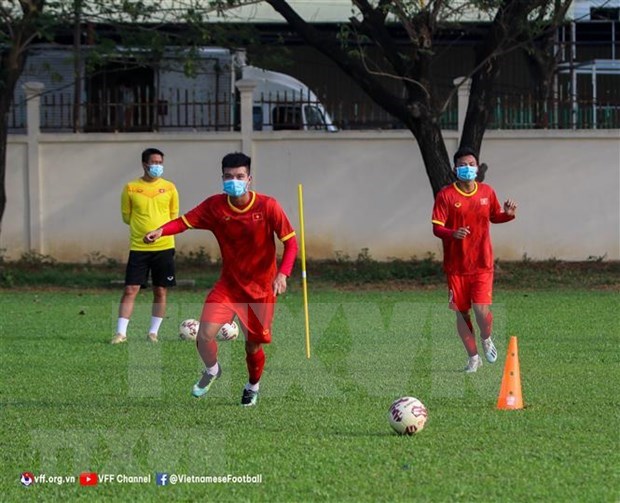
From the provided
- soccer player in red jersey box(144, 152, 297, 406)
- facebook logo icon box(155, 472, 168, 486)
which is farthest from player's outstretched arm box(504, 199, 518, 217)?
facebook logo icon box(155, 472, 168, 486)

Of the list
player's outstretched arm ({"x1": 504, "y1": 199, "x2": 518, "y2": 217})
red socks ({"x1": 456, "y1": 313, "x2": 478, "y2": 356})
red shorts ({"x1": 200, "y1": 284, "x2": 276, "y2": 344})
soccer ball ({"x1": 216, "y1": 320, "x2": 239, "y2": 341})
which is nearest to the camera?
red shorts ({"x1": 200, "y1": 284, "x2": 276, "y2": 344})

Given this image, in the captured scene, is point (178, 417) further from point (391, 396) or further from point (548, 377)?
point (548, 377)

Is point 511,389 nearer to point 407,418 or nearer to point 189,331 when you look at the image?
point 407,418

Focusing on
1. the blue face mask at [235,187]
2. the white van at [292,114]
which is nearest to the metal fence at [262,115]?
the white van at [292,114]

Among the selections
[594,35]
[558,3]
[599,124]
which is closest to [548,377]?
[558,3]

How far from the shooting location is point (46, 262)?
2358cm

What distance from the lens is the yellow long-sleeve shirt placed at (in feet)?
48.3

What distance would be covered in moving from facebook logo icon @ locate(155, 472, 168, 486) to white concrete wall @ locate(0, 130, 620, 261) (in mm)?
15892

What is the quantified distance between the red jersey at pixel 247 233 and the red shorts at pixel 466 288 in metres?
2.46

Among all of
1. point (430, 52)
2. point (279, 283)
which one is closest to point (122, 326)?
point (279, 283)

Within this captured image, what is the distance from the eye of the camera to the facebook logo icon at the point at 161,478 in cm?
752

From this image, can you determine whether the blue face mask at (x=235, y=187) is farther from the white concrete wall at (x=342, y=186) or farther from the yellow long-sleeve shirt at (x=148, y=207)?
the white concrete wall at (x=342, y=186)

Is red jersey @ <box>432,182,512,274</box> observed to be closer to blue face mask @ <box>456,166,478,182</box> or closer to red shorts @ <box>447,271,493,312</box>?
red shorts @ <box>447,271,493,312</box>

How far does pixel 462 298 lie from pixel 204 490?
5.37 metres
